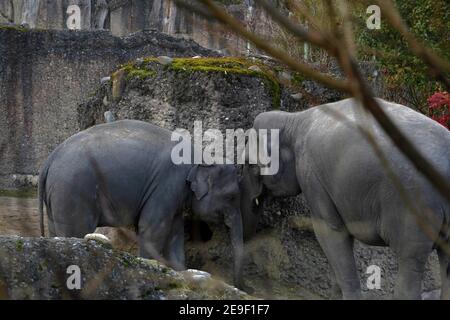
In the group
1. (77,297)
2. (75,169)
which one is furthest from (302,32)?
(75,169)

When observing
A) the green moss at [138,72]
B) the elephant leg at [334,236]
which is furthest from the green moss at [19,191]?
the elephant leg at [334,236]

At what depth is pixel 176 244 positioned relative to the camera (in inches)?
266

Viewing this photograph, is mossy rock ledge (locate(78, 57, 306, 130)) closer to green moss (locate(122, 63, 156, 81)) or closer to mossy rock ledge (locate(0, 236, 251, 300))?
green moss (locate(122, 63, 156, 81))

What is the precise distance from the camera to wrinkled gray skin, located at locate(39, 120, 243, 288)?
6.41 m

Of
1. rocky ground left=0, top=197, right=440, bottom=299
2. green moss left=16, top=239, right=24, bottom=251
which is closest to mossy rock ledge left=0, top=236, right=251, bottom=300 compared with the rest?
green moss left=16, top=239, right=24, bottom=251

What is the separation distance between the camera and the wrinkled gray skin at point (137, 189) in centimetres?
641

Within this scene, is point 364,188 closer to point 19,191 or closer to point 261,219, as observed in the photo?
point 261,219

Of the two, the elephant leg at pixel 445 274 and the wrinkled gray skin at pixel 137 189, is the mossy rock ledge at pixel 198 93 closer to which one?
the wrinkled gray skin at pixel 137 189

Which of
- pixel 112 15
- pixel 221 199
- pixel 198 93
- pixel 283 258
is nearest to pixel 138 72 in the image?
pixel 198 93

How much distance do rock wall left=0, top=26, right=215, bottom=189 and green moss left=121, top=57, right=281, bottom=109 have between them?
27.2ft

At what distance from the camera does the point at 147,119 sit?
7426 mm

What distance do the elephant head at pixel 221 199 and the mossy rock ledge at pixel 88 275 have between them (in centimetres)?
335

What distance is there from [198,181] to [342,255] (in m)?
1.30
